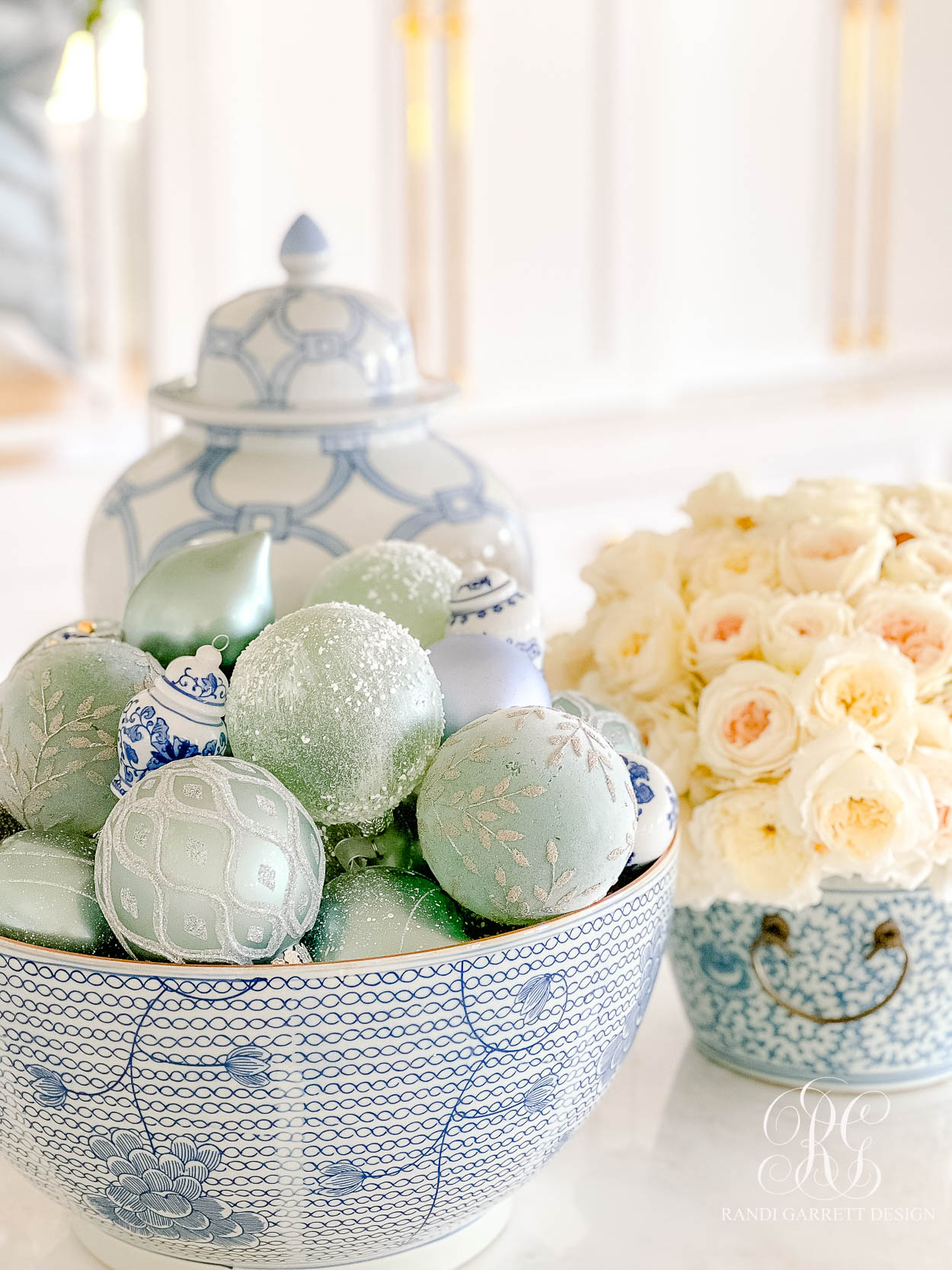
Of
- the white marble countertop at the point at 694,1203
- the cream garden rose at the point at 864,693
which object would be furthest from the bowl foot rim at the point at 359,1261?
the cream garden rose at the point at 864,693

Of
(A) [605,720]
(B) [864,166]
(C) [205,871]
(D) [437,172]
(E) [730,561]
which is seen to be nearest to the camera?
(C) [205,871]

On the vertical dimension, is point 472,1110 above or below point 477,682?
below

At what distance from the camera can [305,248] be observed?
2.33 feet

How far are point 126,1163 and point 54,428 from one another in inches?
69.7

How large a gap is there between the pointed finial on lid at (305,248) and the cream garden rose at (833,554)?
295 mm

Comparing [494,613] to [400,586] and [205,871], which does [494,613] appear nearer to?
[400,586]

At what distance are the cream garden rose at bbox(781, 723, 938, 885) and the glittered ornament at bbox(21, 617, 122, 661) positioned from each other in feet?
0.87

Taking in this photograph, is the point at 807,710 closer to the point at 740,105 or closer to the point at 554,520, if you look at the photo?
the point at 554,520

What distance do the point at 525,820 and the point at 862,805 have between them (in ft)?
0.57

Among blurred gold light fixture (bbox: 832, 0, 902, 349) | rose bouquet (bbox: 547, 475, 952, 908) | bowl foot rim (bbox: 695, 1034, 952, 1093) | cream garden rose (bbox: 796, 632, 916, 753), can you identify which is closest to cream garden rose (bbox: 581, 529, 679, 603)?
rose bouquet (bbox: 547, 475, 952, 908)

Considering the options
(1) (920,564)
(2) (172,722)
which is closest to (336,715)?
(2) (172,722)

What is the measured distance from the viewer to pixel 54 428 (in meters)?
2.02

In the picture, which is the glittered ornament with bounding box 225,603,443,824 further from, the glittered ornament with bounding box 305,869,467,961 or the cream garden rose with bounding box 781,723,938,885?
the cream garden rose with bounding box 781,723,938,885

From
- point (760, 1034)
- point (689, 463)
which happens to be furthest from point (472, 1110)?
point (689, 463)
